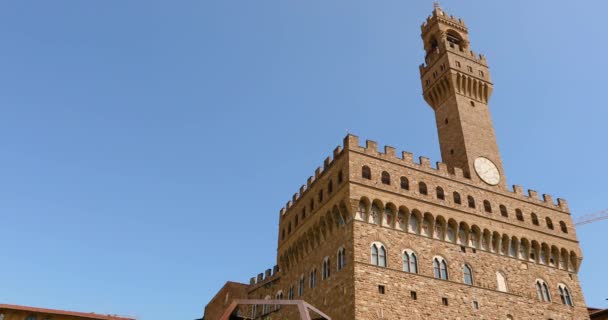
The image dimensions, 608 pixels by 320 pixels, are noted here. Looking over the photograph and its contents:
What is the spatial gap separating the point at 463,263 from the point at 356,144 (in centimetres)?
909

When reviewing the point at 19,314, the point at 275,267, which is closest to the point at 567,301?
the point at 275,267

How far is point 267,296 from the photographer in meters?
34.6

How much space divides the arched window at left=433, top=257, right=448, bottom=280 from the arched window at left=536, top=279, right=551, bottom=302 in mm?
6929

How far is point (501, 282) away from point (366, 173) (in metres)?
10.2

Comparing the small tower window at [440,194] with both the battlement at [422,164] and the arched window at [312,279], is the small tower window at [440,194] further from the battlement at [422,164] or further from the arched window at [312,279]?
the arched window at [312,279]

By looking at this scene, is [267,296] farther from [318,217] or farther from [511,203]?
[511,203]

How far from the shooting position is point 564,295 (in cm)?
2958

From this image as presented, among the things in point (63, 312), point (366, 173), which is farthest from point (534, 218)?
point (63, 312)

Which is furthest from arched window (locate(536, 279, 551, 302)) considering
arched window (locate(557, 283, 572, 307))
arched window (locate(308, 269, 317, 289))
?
arched window (locate(308, 269, 317, 289))

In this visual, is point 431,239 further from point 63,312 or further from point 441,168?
point 63,312

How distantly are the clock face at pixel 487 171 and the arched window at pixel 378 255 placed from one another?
9.95m

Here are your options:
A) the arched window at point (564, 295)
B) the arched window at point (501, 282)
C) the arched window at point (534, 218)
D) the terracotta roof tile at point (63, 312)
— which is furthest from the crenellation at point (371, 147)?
the terracotta roof tile at point (63, 312)

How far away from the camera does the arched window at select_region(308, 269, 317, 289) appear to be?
27.7 meters

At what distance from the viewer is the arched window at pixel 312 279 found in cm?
2769
